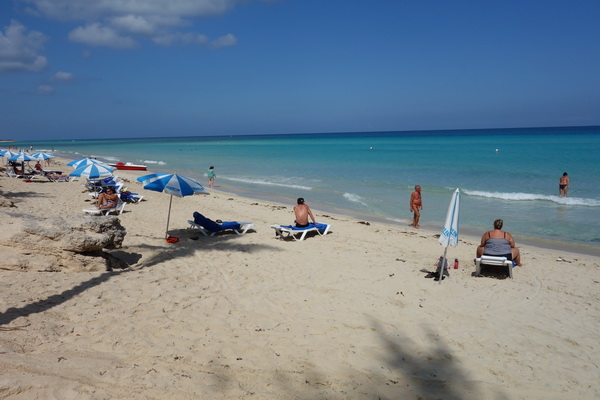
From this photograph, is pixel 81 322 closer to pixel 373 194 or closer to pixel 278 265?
pixel 278 265

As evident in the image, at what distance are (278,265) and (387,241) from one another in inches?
159

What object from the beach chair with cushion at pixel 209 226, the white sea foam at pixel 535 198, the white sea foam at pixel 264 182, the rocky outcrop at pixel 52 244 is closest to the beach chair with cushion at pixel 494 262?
the beach chair with cushion at pixel 209 226

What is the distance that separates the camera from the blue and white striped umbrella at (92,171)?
1356 cm

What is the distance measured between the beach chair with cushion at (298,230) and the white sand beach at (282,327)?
159 centimetres

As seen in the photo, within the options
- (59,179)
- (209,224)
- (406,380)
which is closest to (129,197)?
(209,224)

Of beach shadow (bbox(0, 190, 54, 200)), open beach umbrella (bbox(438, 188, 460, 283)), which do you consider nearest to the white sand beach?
open beach umbrella (bbox(438, 188, 460, 283))

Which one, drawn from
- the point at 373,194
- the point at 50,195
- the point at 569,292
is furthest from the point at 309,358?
the point at 373,194

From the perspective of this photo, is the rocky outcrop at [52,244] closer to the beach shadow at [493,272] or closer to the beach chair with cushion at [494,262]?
the beach chair with cushion at [494,262]

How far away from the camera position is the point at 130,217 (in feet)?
39.1

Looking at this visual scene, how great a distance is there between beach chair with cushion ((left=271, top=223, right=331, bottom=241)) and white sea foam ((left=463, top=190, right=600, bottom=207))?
39.9 ft

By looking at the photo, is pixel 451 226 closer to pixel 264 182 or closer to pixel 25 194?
pixel 25 194

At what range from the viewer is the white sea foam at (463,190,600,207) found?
17328 millimetres

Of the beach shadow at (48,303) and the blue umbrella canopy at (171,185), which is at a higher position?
the blue umbrella canopy at (171,185)

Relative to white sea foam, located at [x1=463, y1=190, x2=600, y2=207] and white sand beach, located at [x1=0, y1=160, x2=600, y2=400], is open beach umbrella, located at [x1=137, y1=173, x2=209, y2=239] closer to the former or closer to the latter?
white sand beach, located at [x1=0, y1=160, x2=600, y2=400]
